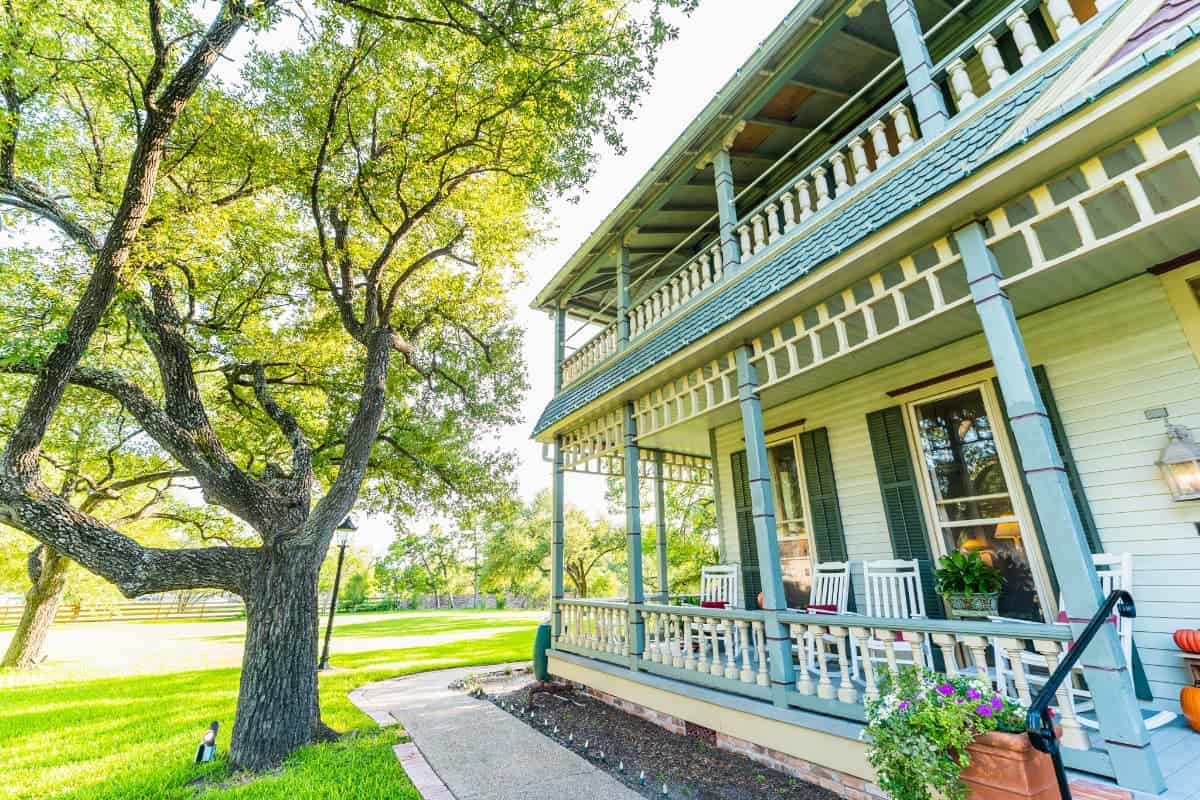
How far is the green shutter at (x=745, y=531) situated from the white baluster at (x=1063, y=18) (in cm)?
487

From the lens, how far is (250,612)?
5.16 metres

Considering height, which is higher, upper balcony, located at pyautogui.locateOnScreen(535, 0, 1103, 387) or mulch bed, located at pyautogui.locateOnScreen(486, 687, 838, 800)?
upper balcony, located at pyautogui.locateOnScreen(535, 0, 1103, 387)

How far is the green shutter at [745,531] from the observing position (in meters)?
6.81

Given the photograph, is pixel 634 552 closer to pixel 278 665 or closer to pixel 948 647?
pixel 948 647

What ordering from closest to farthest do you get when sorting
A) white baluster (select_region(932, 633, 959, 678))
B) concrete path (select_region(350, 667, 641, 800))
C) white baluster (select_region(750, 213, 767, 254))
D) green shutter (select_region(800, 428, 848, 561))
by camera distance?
white baluster (select_region(932, 633, 959, 678)) → concrete path (select_region(350, 667, 641, 800)) → white baluster (select_region(750, 213, 767, 254)) → green shutter (select_region(800, 428, 848, 561))

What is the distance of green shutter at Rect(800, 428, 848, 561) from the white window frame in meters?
1.02

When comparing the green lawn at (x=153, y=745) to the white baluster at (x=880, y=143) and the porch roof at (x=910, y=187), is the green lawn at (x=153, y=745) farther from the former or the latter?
the white baluster at (x=880, y=143)

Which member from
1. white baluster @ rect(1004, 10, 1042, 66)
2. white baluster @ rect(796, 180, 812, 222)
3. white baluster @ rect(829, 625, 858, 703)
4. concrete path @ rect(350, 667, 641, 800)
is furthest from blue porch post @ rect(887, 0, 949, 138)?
concrete path @ rect(350, 667, 641, 800)

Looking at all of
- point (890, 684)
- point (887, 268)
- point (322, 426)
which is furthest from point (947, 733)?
point (322, 426)

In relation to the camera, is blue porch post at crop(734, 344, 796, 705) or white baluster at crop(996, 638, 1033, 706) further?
blue porch post at crop(734, 344, 796, 705)

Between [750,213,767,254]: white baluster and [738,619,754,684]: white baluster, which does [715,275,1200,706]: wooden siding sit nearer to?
[750,213,767,254]: white baluster

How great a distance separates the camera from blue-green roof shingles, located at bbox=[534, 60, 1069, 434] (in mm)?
3141

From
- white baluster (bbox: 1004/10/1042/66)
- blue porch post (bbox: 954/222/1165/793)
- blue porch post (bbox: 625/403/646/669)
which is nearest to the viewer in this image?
blue porch post (bbox: 954/222/1165/793)

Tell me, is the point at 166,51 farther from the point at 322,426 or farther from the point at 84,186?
the point at 322,426
